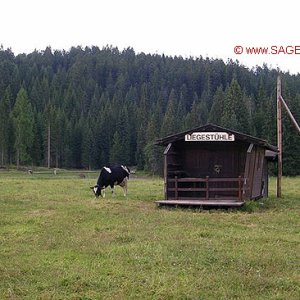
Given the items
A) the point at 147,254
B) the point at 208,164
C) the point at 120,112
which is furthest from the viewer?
the point at 120,112

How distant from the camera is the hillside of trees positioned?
274 ft

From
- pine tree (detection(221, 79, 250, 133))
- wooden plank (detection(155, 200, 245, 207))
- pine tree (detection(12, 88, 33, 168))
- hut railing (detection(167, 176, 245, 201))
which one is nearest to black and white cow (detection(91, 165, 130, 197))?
hut railing (detection(167, 176, 245, 201))

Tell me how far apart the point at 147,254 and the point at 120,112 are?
100113 mm

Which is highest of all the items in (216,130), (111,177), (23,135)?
(23,135)

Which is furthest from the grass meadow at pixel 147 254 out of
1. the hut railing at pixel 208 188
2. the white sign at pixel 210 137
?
the white sign at pixel 210 137

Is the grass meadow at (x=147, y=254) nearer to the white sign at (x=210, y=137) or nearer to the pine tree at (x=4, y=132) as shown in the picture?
the white sign at (x=210, y=137)

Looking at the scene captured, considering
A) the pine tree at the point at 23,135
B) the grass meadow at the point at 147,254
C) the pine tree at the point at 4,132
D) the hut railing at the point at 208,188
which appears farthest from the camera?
the pine tree at the point at 4,132

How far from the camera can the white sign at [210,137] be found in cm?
2289

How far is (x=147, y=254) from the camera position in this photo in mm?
11406

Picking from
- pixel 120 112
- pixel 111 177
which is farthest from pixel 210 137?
pixel 120 112

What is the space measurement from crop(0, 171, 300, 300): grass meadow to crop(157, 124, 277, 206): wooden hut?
4.25 metres

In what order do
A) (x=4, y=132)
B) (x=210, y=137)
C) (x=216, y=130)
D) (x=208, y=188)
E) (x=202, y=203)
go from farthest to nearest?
(x=4, y=132) < (x=216, y=130) < (x=210, y=137) < (x=208, y=188) < (x=202, y=203)

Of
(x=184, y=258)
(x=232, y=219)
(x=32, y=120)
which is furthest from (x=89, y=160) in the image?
(x=184, y=258)

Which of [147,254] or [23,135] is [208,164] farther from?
[23,135]
